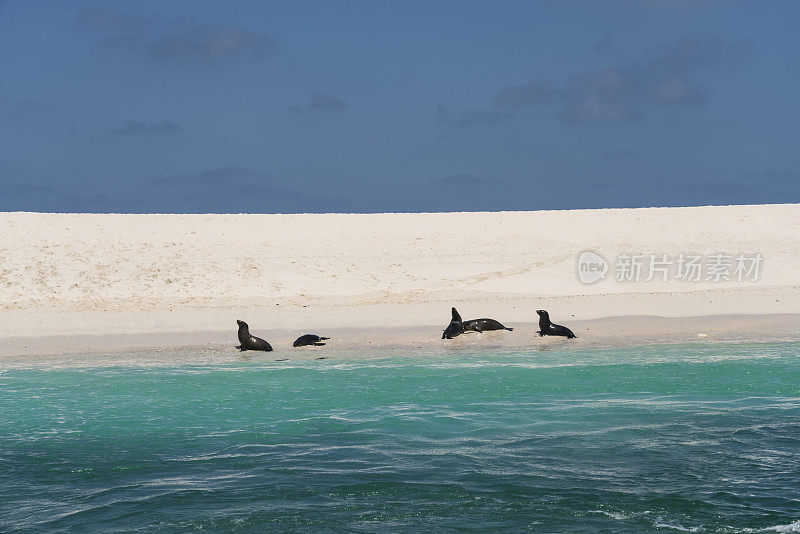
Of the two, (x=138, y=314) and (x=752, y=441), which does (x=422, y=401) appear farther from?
(x=138, y=314)

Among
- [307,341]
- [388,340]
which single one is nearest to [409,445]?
[307,341]

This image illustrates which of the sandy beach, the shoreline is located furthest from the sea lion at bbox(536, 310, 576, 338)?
the sandy beach

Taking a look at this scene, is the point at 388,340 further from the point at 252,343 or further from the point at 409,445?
the point at 409,445

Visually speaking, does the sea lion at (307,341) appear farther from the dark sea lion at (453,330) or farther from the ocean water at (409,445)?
the dark sea lion at (453,330)

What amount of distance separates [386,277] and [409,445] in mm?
22957

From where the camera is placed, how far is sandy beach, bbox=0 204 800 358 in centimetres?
2250

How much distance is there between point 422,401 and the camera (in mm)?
13359

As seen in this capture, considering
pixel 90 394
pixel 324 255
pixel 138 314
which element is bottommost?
pixel 90 394

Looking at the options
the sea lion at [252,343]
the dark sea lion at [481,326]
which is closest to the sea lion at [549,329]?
the dark sea lion at [481,326]

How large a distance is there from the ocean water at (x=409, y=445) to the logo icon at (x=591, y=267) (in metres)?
16.1

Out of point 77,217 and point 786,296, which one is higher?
point 77,217

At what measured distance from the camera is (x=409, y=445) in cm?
1066

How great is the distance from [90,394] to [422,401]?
5.69 m

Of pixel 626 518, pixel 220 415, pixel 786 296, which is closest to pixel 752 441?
pixel 626 518
